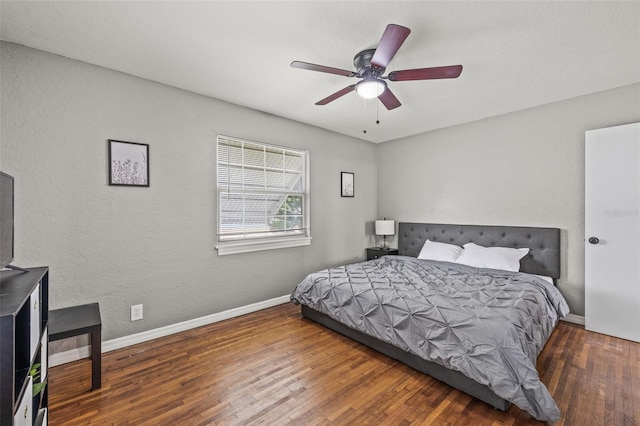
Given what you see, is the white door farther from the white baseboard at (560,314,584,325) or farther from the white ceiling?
the white ceiling

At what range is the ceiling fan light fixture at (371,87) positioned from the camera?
7.13 feet

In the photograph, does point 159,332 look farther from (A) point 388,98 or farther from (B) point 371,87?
(A) point 388,98

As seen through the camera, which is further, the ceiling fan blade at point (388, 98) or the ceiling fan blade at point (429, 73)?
the ceiling fan blade at point (388, 98)

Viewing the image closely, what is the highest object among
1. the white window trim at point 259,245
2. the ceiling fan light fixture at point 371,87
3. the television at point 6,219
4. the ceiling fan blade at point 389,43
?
the ceiling fan blade at point 389,43

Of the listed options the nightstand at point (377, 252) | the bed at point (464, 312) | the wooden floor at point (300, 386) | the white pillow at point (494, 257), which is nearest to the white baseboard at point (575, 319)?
the wooden floor at point (300, 386)

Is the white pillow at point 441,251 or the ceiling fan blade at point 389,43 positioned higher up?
the ceiling fan blade at point 389,43

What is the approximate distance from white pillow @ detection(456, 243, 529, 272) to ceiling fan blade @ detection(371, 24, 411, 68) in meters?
2.62

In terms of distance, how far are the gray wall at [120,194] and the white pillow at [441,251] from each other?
6.66ft

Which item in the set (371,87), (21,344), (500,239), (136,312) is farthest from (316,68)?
(500,239)

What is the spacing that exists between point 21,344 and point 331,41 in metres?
2.48

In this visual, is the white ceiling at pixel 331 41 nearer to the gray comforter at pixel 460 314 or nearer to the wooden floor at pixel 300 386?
the gray comforter at pixel 460 314

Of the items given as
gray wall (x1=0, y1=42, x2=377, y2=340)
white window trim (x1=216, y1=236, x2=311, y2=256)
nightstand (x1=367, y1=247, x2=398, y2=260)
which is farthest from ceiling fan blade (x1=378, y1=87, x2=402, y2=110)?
nightstand (x1=367, y1=247, x2=398, y2=260)

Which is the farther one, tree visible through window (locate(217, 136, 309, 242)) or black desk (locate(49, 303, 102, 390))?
tree visible through window (locate(217, 136, 309, 242))

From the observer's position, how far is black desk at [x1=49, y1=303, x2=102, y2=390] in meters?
1.94
